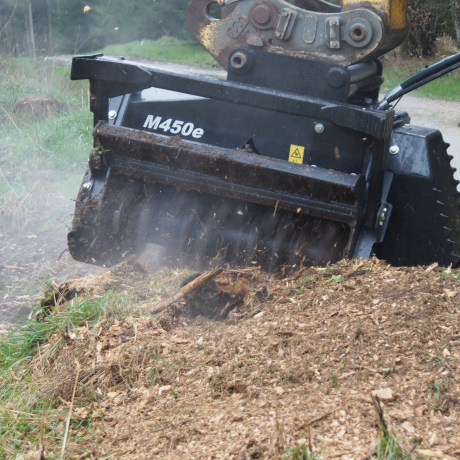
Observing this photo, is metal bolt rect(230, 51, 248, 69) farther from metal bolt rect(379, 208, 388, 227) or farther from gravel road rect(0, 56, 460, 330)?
metal bolt rect(379, 208, 388, 227)

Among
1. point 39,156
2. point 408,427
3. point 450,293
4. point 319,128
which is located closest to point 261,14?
point 319,128

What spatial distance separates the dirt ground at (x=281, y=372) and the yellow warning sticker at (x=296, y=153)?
0.67 m

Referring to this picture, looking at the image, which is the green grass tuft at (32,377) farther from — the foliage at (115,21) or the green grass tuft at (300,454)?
the foliage at (115,21)

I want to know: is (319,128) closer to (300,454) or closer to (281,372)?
(281,372)

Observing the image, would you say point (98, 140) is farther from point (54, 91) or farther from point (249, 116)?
point (54, 91)

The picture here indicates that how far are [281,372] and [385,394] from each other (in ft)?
1.25

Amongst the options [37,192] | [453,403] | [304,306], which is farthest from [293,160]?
[37,192]

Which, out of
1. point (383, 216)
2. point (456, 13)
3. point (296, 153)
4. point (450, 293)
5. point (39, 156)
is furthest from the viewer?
point (456, 13)

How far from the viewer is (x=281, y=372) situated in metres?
1.94

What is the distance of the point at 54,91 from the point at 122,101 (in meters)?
5.37

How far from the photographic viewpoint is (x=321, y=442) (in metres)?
1.53

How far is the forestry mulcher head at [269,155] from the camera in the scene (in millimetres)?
2879

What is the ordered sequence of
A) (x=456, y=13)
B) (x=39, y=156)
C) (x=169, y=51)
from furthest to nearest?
(x=169, y=51), (x=456, y=13), (x=39, y=156)

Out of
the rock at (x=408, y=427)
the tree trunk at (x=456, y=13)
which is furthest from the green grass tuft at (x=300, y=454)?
the tree trunk at (x=456, y=13)
